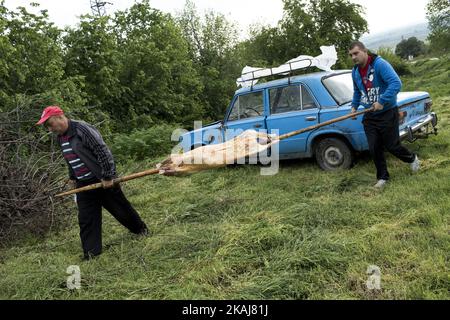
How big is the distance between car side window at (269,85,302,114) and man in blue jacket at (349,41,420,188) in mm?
1398

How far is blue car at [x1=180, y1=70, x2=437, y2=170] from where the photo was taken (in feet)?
20.1

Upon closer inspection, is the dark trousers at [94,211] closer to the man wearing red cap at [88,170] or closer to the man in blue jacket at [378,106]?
the man wearing red cap at [88,170]

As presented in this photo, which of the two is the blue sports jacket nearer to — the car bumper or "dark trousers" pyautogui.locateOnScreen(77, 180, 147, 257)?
the car bumper

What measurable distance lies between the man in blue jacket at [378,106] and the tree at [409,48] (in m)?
47.5

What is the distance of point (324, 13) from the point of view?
1068 inches

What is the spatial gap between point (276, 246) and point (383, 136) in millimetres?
2329

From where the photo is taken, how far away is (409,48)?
48.4 metres

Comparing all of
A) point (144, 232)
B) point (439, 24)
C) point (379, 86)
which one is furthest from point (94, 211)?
point (439, 24)

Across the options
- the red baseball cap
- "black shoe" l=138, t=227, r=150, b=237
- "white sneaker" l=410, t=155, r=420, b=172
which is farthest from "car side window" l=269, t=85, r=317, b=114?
the red baseball cap

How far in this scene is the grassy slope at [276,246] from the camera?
129 inches

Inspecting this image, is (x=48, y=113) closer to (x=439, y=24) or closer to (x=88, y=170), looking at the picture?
(x=88, y=170)

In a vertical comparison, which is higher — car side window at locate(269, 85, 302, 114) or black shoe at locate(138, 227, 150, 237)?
car side window at locate(269, 85, 302, 114)

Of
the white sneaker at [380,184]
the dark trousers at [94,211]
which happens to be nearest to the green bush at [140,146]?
the dark trousers at [94,211]
